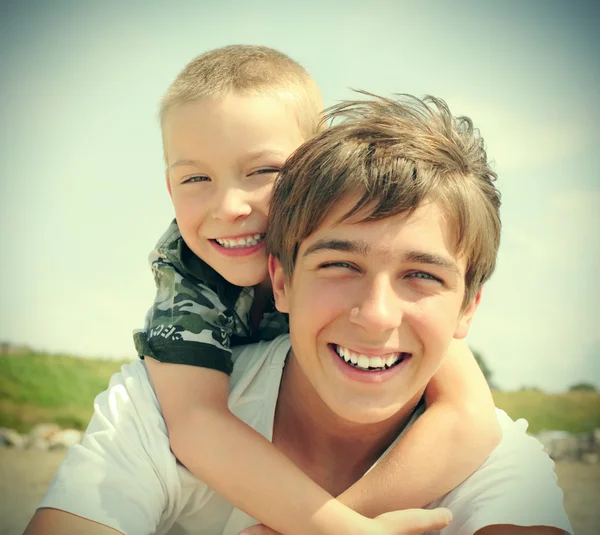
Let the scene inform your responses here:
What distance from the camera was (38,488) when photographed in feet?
21.2

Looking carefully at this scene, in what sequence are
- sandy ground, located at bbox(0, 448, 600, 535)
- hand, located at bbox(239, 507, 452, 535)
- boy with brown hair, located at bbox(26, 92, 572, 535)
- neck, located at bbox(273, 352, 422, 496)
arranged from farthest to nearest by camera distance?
sandy ground, located at bbox(0, 448, 600, 535) < neck, located at bbox(273, 352, 422, 496) < boy with brown hair, located at bbox(26, 92, 572, 535) < hand, located at bbox(239, 507, 452, 535)

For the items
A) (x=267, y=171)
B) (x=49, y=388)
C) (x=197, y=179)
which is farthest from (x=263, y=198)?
(x=49, y=388)

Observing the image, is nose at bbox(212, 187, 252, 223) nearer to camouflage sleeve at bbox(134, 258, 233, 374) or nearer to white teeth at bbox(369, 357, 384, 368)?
camouflage sleeve at bbox(134, 258, 233, 374)

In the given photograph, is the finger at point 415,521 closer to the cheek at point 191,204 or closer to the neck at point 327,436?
the neck at point 327,436

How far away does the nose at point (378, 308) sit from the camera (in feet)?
8.00

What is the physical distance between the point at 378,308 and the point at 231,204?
2.59 feet

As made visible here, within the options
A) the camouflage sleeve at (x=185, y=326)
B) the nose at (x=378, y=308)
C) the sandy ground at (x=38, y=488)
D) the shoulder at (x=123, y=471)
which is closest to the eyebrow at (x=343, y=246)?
the nose at (x=378, y=308)

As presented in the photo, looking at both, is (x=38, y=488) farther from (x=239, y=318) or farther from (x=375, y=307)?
(x=375, y=307)

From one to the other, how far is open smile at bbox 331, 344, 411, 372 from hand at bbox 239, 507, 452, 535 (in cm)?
50

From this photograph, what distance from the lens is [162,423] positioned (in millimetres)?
2750

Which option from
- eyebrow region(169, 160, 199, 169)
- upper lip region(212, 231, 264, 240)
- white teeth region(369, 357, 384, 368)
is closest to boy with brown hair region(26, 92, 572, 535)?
white teeth region(369, 357, 384, 368)

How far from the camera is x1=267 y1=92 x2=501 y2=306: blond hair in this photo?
101 inches

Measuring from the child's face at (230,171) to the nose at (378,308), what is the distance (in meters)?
0.68

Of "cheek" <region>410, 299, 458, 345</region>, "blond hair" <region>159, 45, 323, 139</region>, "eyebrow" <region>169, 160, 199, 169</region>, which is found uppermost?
"blond hair" <region>159, 45, 323, 139</region>
